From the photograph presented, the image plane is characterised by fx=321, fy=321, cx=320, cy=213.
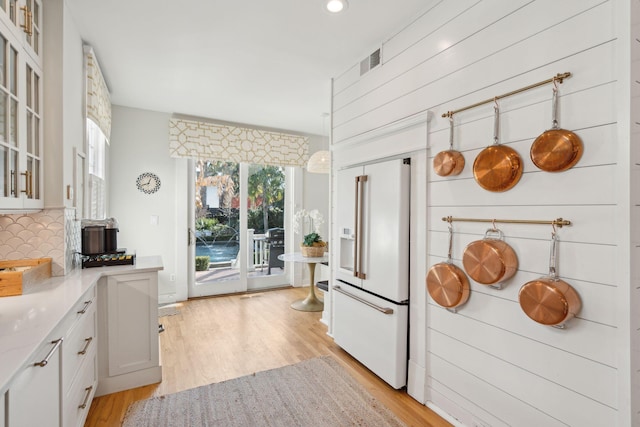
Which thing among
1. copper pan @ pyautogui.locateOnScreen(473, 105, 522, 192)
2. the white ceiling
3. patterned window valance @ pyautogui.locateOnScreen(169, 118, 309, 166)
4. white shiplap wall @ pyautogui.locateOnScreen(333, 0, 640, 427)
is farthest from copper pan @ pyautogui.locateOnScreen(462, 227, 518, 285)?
patterned window valance @ pyautogui.locateOnScreen(169, 118, 309, 166)

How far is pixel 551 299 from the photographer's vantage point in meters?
1.41

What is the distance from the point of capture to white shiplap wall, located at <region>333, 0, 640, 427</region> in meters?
1.27

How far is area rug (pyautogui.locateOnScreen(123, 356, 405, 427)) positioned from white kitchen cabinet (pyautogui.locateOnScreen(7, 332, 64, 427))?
2.57 feet

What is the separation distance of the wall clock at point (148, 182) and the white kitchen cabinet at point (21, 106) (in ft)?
7.41

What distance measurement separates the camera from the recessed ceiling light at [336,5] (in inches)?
82.1

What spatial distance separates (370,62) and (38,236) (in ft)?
8.96

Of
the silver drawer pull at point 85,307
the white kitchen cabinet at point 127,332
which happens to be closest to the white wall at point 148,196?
the white kitchen cabinet at point 127,332

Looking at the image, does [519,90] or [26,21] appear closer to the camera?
[519,90]

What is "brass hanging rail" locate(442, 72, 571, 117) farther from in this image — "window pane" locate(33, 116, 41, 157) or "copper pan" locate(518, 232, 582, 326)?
"window pane" locate(33, 116, 41, 157)

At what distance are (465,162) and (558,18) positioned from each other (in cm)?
75

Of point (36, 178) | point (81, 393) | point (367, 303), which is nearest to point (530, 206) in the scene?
point (367, 303)

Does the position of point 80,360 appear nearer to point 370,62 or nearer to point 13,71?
point 13,71

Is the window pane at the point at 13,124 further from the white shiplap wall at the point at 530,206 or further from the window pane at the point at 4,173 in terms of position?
the white shiplap wall at the point at 530,206

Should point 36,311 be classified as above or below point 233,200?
below
